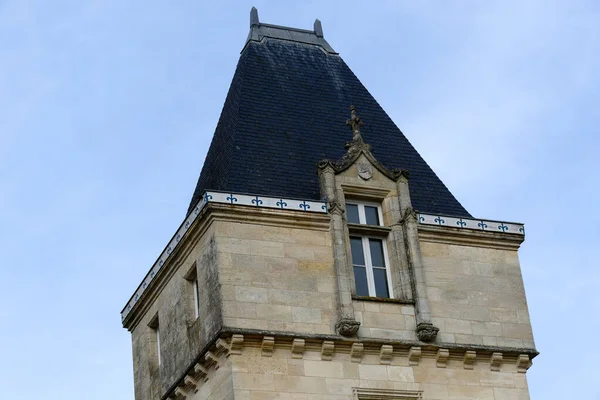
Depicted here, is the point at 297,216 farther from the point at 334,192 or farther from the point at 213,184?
the point at 213,184

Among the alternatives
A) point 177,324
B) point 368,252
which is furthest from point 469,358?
point 177,324

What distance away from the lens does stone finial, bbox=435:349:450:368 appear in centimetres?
2519

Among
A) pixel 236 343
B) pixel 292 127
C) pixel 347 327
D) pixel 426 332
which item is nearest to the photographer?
pixel 236 343

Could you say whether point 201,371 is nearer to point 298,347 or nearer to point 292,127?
point 298,347

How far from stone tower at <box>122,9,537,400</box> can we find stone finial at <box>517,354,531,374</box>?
0.04 m

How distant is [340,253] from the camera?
2548cm

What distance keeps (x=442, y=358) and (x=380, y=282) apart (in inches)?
76.8

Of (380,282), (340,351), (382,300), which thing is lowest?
(340,351)

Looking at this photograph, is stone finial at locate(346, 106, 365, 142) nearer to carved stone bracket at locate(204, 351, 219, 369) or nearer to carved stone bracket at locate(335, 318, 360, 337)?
carved stone bracket at locate(335, 318, 360, 337)

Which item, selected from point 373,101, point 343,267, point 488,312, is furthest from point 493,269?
point 373,101

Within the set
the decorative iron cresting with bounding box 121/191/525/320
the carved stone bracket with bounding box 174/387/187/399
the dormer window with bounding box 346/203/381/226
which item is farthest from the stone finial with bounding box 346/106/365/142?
the carved stone bracket with bounding box 174/387/187/399

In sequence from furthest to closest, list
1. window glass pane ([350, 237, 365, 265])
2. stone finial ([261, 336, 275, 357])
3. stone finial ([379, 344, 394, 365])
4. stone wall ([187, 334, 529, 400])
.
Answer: window glass pane ([350, 237, 365, 265]) → stone finial ([379, 344, 394, 365]) → stone finial ([261, 336, 275, 357]) → stone wall ([187, 334, 529, 400])

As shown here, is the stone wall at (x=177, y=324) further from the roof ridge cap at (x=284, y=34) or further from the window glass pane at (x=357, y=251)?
the roof ridge cap at (x=284, y=34)

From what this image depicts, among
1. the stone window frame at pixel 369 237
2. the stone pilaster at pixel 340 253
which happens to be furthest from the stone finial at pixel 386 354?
the stone window frame at pixel 369 237
